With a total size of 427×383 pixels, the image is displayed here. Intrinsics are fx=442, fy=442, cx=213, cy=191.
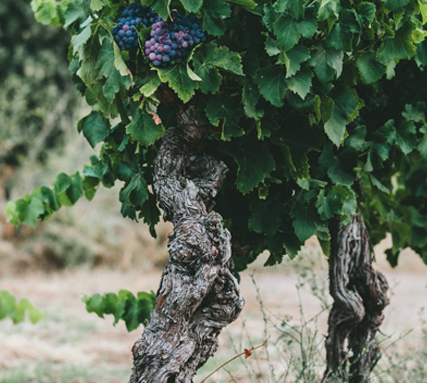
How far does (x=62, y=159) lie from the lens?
8.01 metres

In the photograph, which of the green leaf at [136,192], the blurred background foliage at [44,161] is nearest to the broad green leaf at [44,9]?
the green leaf at [136,192]

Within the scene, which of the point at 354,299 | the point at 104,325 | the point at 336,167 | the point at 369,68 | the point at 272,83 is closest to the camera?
the point at 272,83

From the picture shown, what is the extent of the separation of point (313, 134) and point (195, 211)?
423 mm

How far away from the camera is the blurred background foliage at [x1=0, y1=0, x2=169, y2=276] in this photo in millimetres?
7641

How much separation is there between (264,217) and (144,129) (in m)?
0.49

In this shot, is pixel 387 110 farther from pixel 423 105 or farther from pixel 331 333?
pixel 331 333

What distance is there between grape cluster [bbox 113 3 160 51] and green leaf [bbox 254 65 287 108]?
0.31m

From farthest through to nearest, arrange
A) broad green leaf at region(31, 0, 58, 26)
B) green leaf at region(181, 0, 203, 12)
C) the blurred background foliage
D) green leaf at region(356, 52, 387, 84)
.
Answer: the blurred background foliage → broad green leaf at region(31, 0, 58, 26) → green leaf at region(356, 52, 387, 84) → green leaf at region(181, 0, 203, 12)

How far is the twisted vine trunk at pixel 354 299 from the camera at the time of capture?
1765mm

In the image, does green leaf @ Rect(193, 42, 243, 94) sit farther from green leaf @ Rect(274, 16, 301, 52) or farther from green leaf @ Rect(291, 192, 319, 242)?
green leaf @ Rect(291, 192, 319, 242)

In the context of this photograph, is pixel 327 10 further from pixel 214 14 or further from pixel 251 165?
pixel 251 165

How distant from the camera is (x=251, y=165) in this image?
51.1 inches

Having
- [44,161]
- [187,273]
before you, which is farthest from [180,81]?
[44,161]

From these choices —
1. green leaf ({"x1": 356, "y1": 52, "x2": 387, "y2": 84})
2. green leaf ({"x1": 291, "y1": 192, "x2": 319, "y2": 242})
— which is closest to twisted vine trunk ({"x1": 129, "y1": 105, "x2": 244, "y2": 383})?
green leaf ({"x1": 291, "y1": 192, "x2": 319, "y2": 242})
